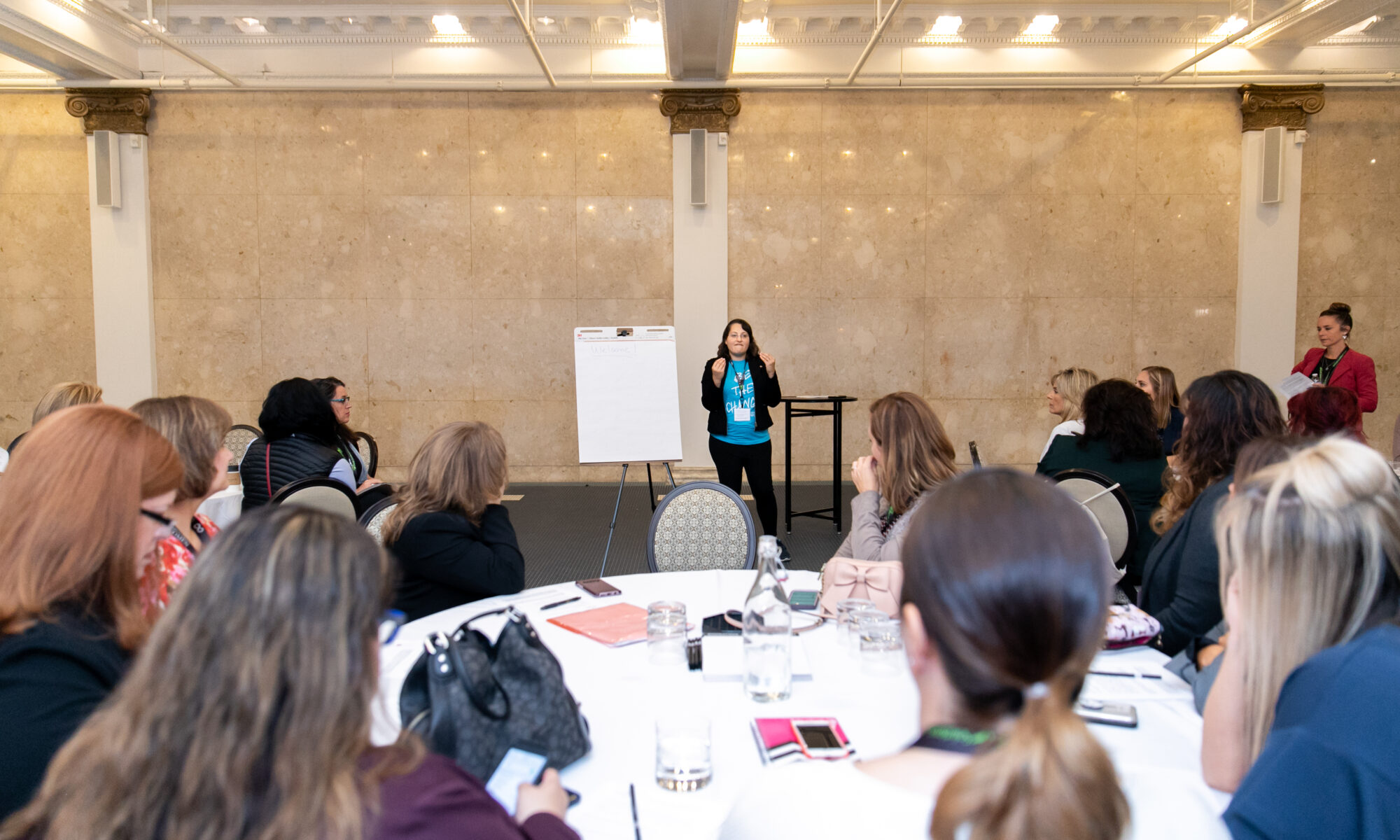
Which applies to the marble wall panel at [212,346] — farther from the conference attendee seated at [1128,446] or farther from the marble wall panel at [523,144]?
the conference attendee seated at [1128,446]

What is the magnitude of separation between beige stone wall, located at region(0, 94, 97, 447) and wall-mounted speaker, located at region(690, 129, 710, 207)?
602 cm

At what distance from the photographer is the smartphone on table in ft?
8.41

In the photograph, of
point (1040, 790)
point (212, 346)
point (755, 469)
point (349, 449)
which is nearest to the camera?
point (1040, 790)

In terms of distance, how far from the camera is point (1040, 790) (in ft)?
2.24

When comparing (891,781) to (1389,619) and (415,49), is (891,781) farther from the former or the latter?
(415,49)

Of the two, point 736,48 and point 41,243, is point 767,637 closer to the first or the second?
point 736,48

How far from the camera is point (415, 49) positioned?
26.6 feet

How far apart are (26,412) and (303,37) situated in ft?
15.3

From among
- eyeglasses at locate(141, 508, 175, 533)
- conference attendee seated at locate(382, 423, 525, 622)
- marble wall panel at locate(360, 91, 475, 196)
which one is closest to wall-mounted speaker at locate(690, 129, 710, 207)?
marble wall panel at locate(360, 91, 475, 196)

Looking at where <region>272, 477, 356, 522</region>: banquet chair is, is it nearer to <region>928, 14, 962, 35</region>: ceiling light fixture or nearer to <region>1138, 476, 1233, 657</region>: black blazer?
<region>1138, 476, 1233, 657</region>: black blazer

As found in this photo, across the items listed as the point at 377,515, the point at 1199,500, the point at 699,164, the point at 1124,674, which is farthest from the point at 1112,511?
the point at 699,164

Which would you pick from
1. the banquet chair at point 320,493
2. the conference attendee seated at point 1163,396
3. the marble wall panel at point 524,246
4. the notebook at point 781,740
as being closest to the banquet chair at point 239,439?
the marble wall panel at point 524,246

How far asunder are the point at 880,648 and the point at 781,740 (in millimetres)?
506

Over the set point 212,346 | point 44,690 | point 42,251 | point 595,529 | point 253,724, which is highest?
point 42,251
